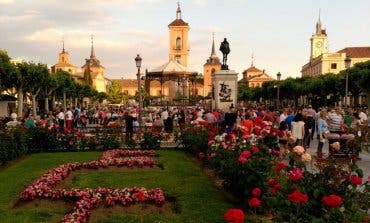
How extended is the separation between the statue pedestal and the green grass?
10.2 m

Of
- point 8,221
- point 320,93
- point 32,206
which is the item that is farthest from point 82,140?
point 320,93

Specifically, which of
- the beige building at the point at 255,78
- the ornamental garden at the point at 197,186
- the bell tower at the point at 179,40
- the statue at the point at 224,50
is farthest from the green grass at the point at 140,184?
the beige building at the point at 255,78

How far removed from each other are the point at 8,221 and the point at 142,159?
274 inches

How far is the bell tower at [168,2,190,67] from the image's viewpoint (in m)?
111

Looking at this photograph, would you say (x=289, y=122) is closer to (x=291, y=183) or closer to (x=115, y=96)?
(x=291, y=183)

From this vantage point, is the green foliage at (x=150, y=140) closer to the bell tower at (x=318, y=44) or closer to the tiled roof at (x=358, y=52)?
the tiled roof at (x=358, y=52)

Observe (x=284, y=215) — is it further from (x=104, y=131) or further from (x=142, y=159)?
(x=104, y=131)

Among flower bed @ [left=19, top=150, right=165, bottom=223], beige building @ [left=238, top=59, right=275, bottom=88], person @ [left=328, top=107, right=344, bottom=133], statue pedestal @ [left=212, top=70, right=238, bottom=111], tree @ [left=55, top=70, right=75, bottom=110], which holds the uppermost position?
beige building @ [left=238, top=59, right=275, bottom=88]

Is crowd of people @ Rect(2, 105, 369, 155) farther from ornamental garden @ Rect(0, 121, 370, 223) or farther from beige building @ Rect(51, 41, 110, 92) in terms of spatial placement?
beige building @ Rect(51, 41, 110, 92)

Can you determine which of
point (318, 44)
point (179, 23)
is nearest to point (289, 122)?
point (179, 23)

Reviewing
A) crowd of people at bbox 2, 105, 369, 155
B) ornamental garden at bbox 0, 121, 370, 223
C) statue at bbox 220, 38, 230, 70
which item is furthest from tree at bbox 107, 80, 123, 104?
ornamental garden at bbox 0, 121, 370, 223

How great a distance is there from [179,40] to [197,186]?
103229 mm

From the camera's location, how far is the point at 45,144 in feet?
60.6

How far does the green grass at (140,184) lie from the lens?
27.3ft
